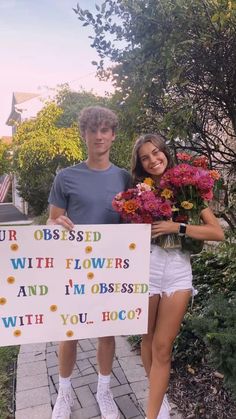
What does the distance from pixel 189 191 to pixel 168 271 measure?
0.44 metres

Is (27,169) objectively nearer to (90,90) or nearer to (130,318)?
(90,90)

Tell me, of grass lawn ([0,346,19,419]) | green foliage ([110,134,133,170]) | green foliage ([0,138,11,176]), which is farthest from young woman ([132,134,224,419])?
green foliage ([0,138,11,176])

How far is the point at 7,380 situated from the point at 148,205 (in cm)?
201

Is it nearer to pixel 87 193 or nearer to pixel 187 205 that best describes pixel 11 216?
pixel 87 193

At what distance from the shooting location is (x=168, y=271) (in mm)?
2102

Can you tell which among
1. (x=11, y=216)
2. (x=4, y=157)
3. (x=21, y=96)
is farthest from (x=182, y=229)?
(x=21, y=96)

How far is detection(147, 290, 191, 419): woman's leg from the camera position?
83.1 inches

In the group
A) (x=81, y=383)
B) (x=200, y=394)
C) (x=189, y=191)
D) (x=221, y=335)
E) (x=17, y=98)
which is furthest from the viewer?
(x=17, y=98)

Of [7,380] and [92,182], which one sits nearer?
[92,182]

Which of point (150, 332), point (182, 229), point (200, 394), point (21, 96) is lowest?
point (200, 394)

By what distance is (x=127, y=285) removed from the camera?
2.13 metres

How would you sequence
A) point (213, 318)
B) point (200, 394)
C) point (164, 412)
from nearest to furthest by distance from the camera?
point (213, 318) < point (164, 412) < point (200, 394)

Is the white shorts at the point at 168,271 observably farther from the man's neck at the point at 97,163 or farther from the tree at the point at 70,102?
the tree at the point at 70,102

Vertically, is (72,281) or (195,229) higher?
(195,229)
